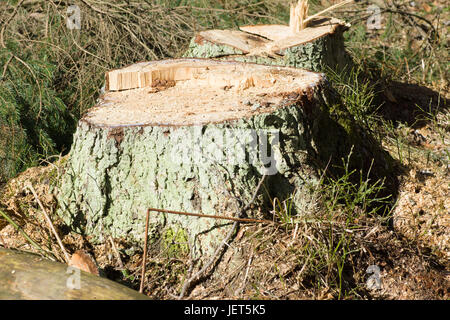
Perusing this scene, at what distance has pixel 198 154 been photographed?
229 centimetres

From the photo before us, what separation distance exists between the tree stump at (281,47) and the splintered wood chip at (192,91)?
0.52m

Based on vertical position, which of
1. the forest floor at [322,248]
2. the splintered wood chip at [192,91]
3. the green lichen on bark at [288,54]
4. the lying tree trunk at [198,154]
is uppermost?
the green lichen on bark at [288,54]

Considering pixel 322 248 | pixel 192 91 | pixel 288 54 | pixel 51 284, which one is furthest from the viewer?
pixel 288 54

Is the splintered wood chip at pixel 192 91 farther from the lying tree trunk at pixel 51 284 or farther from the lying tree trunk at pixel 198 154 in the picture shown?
the lying tree trunk at pixel 51 284

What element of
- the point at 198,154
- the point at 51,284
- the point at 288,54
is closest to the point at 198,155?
the point at 198,154

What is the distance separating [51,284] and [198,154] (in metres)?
0.80

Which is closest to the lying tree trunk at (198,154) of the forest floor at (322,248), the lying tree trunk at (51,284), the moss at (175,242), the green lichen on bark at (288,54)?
the moss at (175,242)

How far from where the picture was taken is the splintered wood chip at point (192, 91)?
2.44m

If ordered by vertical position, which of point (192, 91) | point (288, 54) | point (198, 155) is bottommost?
point (198, 155)

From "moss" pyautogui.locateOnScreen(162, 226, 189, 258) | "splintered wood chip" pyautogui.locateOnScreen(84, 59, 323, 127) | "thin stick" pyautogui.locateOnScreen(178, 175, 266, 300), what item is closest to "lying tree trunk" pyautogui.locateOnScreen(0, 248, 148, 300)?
"thin stick" pyautogui.locateOnScreen(178, 175, 266, 300)

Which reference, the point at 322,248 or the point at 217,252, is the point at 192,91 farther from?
the point at 322,248

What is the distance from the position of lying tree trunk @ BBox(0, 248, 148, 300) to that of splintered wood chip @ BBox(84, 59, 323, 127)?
737mm

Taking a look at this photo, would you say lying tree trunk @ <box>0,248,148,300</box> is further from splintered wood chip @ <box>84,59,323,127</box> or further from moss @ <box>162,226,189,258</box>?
splintered wood chip @ <box>84,59,323,127</box>
